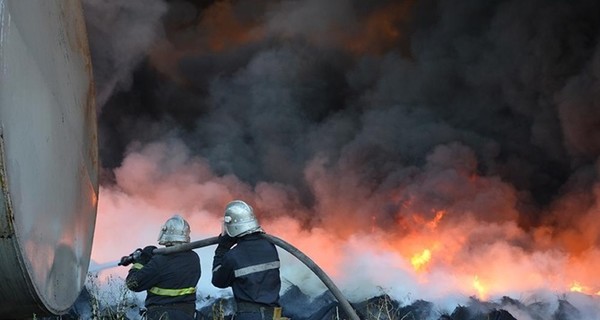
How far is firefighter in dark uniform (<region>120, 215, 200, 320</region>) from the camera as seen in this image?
187 inches

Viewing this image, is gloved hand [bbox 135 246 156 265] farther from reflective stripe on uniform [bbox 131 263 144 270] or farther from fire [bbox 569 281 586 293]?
fire [bbox 569 281 586 293]

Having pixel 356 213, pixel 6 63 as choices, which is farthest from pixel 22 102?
pixel 356 213

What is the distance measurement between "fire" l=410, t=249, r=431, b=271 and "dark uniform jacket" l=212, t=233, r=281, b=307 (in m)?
8.23

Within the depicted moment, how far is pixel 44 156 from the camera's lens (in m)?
2.65

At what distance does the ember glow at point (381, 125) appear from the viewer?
12383 millimetres

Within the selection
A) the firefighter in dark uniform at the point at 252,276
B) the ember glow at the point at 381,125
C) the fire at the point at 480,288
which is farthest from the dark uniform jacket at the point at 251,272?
the ember glow at the point at 381,125

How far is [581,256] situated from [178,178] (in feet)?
25.4

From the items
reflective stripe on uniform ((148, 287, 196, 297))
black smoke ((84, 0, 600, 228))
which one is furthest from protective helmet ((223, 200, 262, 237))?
black smoke ((84, 0, 600, 228))

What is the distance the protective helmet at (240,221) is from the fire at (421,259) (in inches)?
322

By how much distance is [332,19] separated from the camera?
1416cm

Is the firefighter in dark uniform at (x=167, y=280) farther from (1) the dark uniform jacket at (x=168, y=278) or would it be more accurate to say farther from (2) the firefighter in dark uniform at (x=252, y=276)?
(2) the firefighter in dark uniform at (x=252, y=276)

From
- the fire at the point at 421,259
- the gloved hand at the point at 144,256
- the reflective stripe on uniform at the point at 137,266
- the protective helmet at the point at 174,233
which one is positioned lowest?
the reflective stripe on uniform at the point at 137,266

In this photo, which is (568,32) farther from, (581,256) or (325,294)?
(325,294)

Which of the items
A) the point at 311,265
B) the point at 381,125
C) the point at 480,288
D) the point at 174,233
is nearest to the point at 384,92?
the point at 381,125
